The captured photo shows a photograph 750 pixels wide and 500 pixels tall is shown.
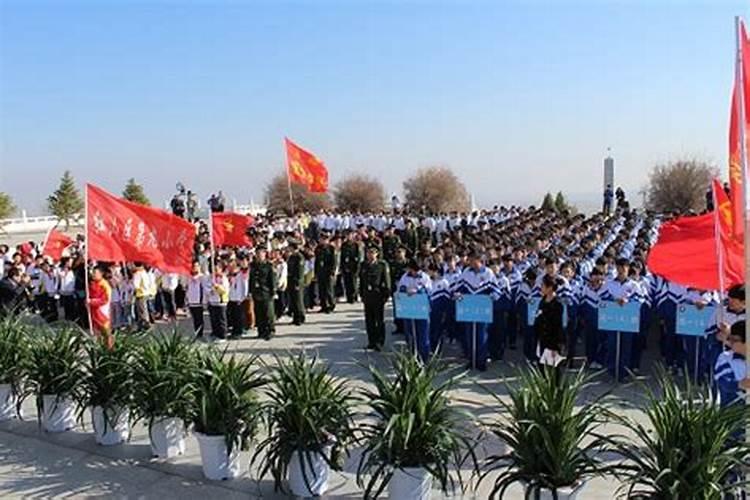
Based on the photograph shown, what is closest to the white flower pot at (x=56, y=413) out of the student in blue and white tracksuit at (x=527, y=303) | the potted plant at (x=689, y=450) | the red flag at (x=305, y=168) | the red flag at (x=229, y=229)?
the potted plant at (x=689, y=450)

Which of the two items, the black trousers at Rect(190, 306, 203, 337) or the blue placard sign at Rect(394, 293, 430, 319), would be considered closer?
the blue placard sign at Rect(394, 293, 430, 319)

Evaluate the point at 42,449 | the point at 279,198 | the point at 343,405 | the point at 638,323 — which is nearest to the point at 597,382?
the point at 638,323

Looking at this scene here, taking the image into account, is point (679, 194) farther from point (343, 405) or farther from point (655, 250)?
point (343, 405)

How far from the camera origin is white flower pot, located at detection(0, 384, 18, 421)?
812 centimetres

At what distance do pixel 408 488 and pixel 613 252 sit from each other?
845 centimetres

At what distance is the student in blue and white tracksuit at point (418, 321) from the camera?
1074cm

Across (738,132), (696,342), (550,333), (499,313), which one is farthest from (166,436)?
(696,342)

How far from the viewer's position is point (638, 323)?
9508 millimetres

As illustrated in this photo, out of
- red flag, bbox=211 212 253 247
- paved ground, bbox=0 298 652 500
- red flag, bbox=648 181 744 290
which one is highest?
red flag, bbox=211 212 253 247

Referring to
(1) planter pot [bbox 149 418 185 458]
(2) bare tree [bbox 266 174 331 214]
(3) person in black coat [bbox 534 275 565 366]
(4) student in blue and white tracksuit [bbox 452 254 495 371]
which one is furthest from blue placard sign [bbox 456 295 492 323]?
(2) bare tree [bbox 266 174 331 214]

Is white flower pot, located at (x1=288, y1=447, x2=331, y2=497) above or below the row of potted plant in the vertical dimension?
below

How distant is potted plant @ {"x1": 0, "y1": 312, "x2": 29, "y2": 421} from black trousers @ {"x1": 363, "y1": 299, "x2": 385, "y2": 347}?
17.1ft

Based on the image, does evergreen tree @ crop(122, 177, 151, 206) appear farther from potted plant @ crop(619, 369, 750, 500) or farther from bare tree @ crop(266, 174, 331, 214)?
potted plant @ crop(619, 369, 750, 500)

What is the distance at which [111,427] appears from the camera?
7078 millimetres
